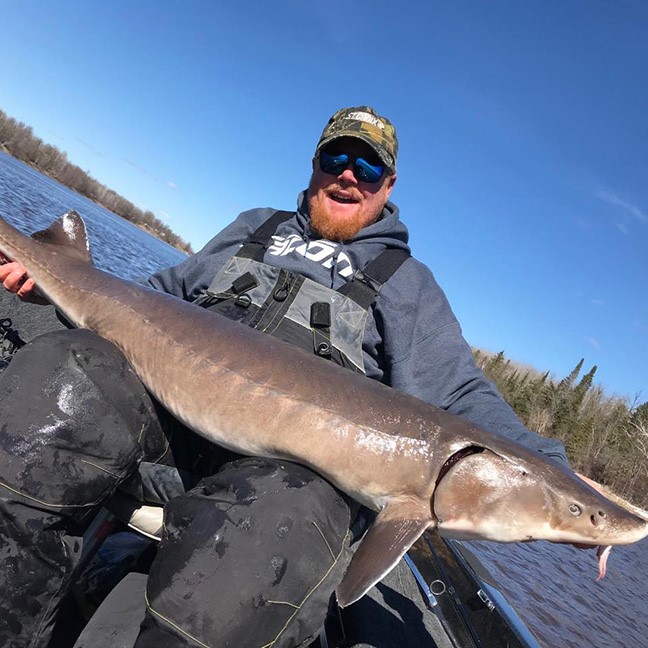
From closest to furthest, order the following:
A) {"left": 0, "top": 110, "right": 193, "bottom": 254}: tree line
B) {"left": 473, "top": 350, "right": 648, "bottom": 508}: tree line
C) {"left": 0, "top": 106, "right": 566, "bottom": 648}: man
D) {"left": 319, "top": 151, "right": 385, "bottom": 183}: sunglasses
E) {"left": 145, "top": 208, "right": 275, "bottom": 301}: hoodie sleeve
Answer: {"left": 0, "top": 106, "right": 566, "bottom": 648}: man
{"left": 145, "top": 208, "right": 275, "bottom": 301}: hoodie sleeve
{"left": 319, "top": 151, "right": 385, "bottom": 183}: sunglasses
{"left": 473, "top": 350, "right": 648, "bottom": 508}: tree line
{"left": 0, "top": 110, "right": 193, "bottom": 254}: tree line

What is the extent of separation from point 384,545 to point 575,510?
0.85 metres

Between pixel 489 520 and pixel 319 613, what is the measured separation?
0.82m

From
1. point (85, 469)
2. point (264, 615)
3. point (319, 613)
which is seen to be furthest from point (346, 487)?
point (85, 469)

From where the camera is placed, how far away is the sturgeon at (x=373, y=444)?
2.17 meters

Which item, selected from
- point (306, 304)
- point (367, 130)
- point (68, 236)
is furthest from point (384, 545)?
point (367, 130)

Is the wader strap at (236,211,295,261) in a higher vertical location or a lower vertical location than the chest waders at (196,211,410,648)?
higher

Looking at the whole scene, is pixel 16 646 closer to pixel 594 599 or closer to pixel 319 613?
pixel 319 613

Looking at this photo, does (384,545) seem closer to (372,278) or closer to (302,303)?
(302,303)

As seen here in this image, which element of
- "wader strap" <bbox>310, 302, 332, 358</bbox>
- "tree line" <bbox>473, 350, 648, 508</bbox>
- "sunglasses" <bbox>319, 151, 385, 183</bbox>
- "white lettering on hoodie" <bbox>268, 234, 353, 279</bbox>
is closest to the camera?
"wader strap" <bbox>310, 302, 332, 358</bbox>

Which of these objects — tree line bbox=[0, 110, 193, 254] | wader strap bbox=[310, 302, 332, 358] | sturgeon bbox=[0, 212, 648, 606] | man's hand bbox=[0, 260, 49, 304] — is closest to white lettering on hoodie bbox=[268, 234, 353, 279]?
wader strap bbox=[310, 302, 332, 358]

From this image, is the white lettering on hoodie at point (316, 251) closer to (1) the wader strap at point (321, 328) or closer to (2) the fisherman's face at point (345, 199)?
(2) the fisherman's face at point (345, 199)

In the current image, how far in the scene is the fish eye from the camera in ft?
7.18

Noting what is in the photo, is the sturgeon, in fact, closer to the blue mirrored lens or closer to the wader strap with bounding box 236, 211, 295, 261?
the wader strap with bounding box 236, 211, 295, 261

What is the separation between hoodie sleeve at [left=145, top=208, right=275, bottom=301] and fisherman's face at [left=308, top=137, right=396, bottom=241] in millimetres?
502
